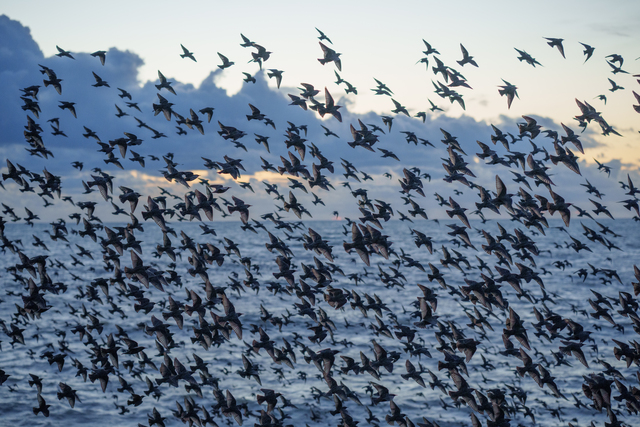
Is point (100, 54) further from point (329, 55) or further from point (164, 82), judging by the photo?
point (329, 55)

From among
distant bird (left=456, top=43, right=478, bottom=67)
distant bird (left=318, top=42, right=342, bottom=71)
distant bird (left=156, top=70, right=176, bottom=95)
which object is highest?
distant bird (left=456, top=43, right=478, bottom=67)

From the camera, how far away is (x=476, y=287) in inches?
743

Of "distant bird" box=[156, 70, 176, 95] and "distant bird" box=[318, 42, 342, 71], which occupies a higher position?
"distant bird" box=[318, 42, 342, 71]

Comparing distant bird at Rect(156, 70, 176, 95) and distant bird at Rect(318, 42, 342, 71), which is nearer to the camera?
distant bird at Rect(318, 42, 342, 71)

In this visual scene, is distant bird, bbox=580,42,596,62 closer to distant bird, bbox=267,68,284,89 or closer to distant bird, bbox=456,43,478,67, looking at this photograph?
distant bird, bbox=456,43,478,67

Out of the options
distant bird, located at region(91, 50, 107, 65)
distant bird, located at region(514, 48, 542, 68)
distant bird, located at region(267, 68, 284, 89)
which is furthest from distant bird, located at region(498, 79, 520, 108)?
distant bird, located at region(91, 50, 107, 65)

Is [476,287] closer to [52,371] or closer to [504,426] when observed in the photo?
[504,426]

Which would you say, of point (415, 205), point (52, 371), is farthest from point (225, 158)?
point (52, 371)

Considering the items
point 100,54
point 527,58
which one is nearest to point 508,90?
point 527,58

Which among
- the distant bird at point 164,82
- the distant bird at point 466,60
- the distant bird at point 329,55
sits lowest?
the distant bird at point 164,82

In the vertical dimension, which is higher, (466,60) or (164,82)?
(466,60)

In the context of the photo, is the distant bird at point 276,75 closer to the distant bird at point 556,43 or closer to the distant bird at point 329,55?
the distant bird at point 329,55

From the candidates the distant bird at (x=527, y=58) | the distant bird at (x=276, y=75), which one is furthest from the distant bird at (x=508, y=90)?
the distant bird at (x=276, y=75)

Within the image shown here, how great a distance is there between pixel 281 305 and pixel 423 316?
35.6 meters
